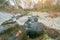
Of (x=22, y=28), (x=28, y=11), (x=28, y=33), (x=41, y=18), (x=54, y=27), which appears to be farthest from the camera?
(x=28, y=11)

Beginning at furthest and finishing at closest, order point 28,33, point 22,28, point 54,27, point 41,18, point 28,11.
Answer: point 28,11 < point 41,18 < point 54,27 < point 22,28 < point 28,33

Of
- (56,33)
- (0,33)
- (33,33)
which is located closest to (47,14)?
(56,33)

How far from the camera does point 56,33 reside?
7.65 feet

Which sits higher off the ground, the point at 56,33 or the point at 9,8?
the point at 9,8

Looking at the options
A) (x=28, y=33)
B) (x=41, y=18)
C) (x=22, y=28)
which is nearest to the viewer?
(x=28, y=33)

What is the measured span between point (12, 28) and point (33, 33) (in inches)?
11.6

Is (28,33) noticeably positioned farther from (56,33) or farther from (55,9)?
(55,9)

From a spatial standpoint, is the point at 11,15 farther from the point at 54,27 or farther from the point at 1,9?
the point at 54,27

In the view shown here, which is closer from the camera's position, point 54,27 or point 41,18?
point 54,27

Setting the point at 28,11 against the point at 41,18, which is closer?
the point at 41,18

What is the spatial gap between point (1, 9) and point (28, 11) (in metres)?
0.49

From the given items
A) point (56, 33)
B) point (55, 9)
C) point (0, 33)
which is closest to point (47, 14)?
point (55, 9)

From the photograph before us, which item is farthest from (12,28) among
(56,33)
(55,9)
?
(55,9)

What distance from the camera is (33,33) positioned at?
7.04 feet
